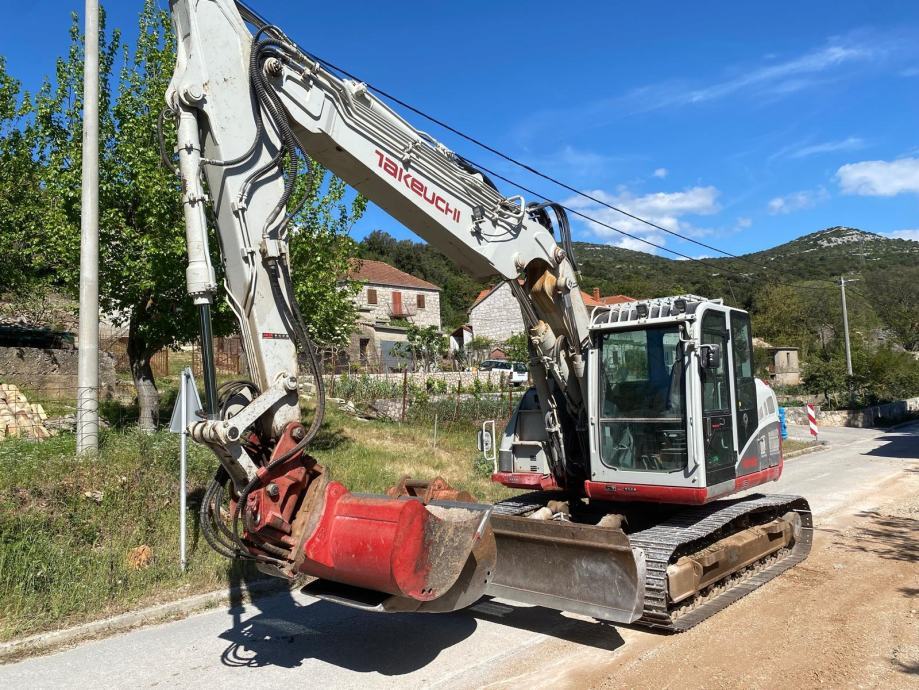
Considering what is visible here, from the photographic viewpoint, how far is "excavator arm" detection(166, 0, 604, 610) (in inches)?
181

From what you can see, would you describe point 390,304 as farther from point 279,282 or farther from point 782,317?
point 279,282

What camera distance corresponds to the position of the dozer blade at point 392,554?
4.40 m

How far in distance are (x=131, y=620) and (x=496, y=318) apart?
4906cm

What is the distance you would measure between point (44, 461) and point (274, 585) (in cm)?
346

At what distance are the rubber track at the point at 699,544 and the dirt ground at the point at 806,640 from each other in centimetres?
11

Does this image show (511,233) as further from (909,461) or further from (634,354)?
(909,461)

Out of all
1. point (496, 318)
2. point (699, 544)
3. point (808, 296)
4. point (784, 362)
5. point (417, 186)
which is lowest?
point (699, 544)

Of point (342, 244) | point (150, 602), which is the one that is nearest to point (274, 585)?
point (150, 602)

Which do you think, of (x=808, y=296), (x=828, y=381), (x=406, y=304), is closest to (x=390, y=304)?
(x=406, y=304)

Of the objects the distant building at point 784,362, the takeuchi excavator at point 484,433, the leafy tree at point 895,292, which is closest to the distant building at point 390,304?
the distant building at point 784,362

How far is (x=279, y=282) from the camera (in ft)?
16.6

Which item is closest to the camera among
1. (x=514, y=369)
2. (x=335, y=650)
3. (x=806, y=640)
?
(x=806, y=640)

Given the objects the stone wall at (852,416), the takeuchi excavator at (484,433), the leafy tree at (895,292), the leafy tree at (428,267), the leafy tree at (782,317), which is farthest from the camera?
the leafy tree at (428,267)

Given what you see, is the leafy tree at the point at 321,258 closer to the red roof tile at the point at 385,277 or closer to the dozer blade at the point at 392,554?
the dozer blade at the point at 392,554
